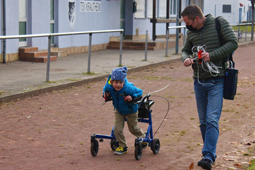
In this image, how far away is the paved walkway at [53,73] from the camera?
10359mm

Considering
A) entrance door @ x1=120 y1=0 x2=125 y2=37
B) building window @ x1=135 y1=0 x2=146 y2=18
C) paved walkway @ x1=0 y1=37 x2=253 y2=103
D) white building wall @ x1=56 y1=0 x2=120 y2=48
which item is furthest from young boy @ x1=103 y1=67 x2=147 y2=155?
building window @ x1=135 y1=0 x2=146 y2=18

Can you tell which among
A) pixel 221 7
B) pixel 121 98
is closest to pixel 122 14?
pixel 121 98

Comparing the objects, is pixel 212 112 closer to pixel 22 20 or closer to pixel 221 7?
pixel 22 20

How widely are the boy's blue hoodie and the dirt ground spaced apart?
60cm

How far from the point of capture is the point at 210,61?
205 inches

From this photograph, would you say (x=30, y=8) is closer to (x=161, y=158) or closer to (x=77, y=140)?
(x=77, y=140)

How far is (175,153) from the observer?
5848 millimetres

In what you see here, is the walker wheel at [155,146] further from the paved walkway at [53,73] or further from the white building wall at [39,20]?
the white building wall at [39,20]

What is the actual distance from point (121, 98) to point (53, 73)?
318 inches

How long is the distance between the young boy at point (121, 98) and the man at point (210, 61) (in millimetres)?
759

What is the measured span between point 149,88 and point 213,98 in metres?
6.30

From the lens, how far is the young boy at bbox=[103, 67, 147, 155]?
548 centimetres

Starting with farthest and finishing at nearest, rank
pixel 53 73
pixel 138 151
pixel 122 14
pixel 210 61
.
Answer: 1. pixel 122 14
2. pixel 53 73
3. pixel 138 151
4. pixel 210 61

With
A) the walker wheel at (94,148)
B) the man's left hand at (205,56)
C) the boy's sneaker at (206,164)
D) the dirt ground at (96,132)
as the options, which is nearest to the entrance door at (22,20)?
the dirt ground at (96,132)
